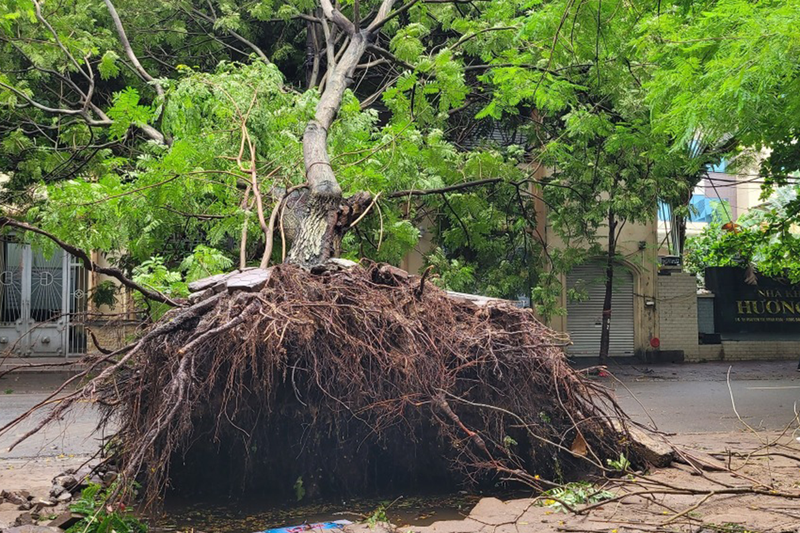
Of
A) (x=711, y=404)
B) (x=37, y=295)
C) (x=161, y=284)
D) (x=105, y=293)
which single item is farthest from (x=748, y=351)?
(x=161, y=284)

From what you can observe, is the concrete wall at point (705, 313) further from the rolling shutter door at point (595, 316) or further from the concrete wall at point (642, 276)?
the rolling shutter door at point (595, 316)

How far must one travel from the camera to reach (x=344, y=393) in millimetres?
5352

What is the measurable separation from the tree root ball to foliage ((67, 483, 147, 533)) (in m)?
0.22

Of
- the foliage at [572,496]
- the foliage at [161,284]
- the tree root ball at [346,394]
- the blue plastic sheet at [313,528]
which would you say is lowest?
the blue plastic sheet at [313,528]

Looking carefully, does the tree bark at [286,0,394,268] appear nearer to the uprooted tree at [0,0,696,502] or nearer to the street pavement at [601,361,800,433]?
the uprooted tree at [0,0,696,502]

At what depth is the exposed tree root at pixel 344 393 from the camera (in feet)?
16.4

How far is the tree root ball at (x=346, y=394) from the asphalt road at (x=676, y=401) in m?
0.71

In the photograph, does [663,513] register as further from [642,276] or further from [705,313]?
[705,313]

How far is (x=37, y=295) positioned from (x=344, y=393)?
13.3 meters

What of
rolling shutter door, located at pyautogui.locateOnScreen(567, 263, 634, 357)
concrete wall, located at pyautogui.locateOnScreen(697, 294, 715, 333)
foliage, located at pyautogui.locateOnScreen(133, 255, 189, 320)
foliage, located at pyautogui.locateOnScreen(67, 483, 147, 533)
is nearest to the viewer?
foliage, located at pyautogui.locateOnScreen(67, 483, 147, 533)

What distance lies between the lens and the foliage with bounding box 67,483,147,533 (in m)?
4.40

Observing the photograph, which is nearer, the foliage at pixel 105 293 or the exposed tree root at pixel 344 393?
the exposed tree root at pixel 344 393

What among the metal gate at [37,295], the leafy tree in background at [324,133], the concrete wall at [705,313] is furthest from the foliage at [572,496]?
the concrete wall at [705,313]

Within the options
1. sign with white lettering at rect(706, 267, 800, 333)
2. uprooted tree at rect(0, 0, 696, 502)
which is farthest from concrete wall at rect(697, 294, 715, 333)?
uprooted tree at rect(0, 0, 696, 502)
